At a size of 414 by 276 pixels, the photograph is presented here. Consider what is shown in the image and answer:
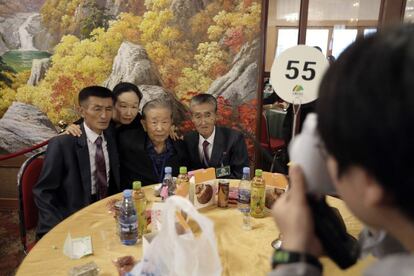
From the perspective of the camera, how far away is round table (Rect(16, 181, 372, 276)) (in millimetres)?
1123

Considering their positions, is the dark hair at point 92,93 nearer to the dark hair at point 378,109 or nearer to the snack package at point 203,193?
the snack package at point 203,193

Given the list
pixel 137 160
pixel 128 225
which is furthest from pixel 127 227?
pixel 137 160

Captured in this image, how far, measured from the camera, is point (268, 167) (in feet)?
11.7

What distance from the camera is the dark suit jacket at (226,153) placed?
238cm

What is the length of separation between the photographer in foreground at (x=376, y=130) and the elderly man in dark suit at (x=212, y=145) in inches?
72.8

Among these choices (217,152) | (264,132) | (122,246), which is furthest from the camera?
(264,132)

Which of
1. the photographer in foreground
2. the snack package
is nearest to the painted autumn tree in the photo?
the snack package

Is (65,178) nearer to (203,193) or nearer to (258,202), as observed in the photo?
(203,193)

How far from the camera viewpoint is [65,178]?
1938 mm

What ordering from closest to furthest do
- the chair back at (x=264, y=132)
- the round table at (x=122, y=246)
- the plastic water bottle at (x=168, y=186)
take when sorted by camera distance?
1. the round table at (x=122, y=246)
2. the plastic water bottle at (x=168, y=186)
3. the chair back at (x=264, y=132)

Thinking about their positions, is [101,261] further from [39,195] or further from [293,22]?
[293,22]

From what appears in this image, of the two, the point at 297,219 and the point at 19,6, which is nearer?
the point at 297,219

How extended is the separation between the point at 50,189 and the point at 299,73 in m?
1.49

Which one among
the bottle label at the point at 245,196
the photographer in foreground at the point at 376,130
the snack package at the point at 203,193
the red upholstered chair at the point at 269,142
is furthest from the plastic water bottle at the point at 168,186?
the red upholstered chair at the point at 269,142
